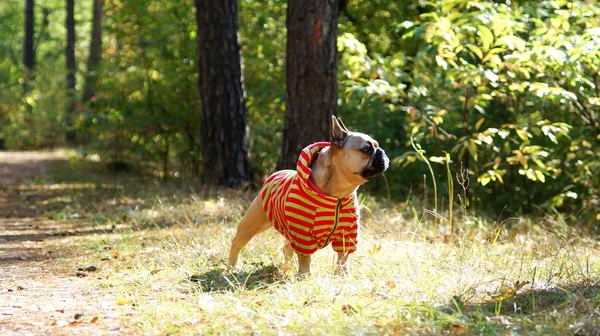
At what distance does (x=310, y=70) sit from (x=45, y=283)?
5.02 metres

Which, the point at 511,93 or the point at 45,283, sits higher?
the point at 511,93

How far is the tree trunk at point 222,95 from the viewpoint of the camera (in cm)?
1228

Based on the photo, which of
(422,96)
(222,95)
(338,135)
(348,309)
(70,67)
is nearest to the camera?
(348,309)

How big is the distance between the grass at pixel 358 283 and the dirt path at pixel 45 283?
15 cm

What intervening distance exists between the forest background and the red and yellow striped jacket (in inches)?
55.0

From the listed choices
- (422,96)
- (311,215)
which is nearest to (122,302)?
(311,215)

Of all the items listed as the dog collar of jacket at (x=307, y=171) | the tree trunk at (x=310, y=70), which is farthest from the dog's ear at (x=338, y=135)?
the tree trunk at (x=310, y=70)

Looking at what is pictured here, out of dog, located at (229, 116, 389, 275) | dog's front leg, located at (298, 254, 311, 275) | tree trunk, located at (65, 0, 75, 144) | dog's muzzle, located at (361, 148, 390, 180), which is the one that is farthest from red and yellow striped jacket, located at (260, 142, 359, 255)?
tree trunk, located at (65, 0, 75, 144)

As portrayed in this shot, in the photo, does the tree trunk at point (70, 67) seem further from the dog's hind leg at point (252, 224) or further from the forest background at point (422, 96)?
the dog's hind leg at point (252, 224)

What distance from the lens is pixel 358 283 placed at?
5691mm

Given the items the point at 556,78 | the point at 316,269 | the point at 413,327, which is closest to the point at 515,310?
the point at 413,327

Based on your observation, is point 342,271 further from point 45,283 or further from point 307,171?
point 45,283

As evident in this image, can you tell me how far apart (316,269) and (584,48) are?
3.74 m

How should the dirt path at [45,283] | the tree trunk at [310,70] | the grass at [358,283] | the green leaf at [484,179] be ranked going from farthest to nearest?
the tree trunk at [310,70], the green leaf at [484,179], the dirt path at [45,283], the grass at [358,283]
